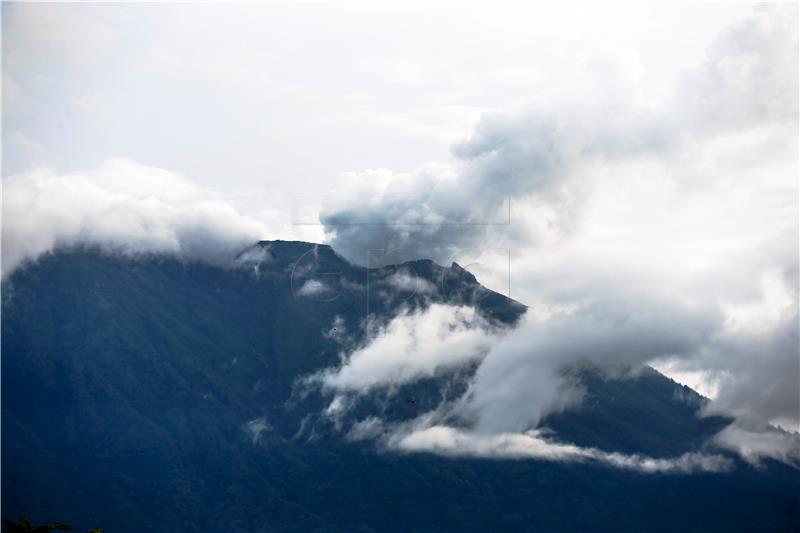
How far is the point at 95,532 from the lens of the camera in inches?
2047

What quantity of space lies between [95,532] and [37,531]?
9.05 feet

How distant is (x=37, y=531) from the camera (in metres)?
50.8
